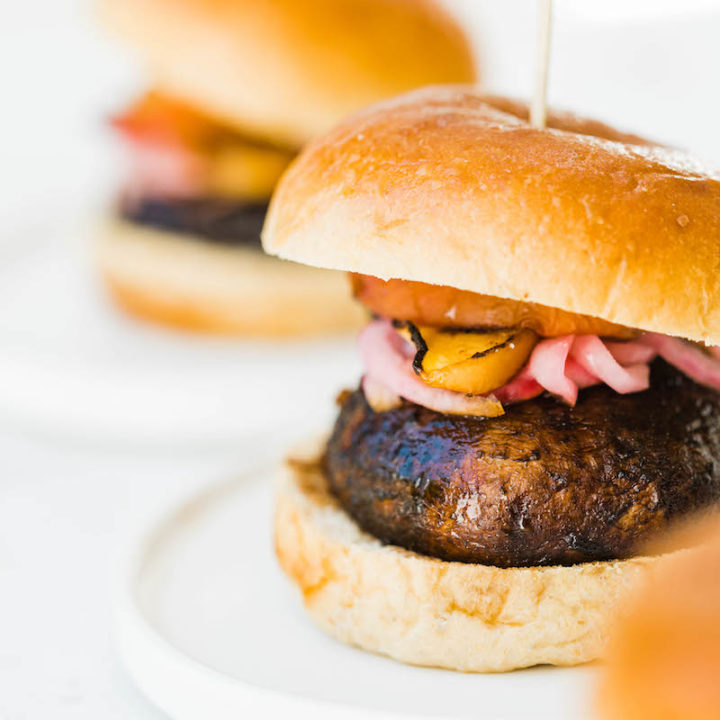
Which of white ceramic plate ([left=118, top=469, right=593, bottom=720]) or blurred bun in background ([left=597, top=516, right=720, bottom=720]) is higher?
blurred bun in background ([left=597, top=516, right=720, bottom=720])

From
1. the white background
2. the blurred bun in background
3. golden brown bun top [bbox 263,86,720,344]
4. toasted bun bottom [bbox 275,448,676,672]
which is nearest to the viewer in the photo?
the blurred bun in background

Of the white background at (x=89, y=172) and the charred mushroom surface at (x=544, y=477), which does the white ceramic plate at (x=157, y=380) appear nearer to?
the white background at (x=89, y=172)

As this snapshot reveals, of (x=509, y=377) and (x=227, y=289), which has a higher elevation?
(x=509, y=377)

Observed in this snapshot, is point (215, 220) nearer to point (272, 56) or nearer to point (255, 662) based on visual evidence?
point (272, 56)

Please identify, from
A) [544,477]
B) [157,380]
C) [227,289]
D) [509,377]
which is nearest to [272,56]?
[227,289]

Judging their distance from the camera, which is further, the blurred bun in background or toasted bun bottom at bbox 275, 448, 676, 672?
toasted bun bottom at bbox 275, 448, 676, 672

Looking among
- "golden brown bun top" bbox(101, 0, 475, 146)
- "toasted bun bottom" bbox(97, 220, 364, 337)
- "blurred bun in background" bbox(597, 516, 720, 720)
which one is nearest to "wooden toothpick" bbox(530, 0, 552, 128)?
"blurred bun in background" bbox(597, 516, 720, 720)

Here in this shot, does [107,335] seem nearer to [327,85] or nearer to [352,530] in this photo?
[327,85]

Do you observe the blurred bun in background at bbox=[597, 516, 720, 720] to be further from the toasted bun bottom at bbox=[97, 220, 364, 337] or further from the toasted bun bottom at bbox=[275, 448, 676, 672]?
the toasted bun bottom at bbox=[97, 220, 364, 337]

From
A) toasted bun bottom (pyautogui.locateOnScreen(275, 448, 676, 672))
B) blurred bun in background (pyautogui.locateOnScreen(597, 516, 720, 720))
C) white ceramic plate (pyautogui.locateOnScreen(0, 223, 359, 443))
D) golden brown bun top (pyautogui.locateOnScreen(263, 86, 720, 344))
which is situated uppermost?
golden brown bun top (pyautogui.locateOnScreen(263, 86, 720, 344))
